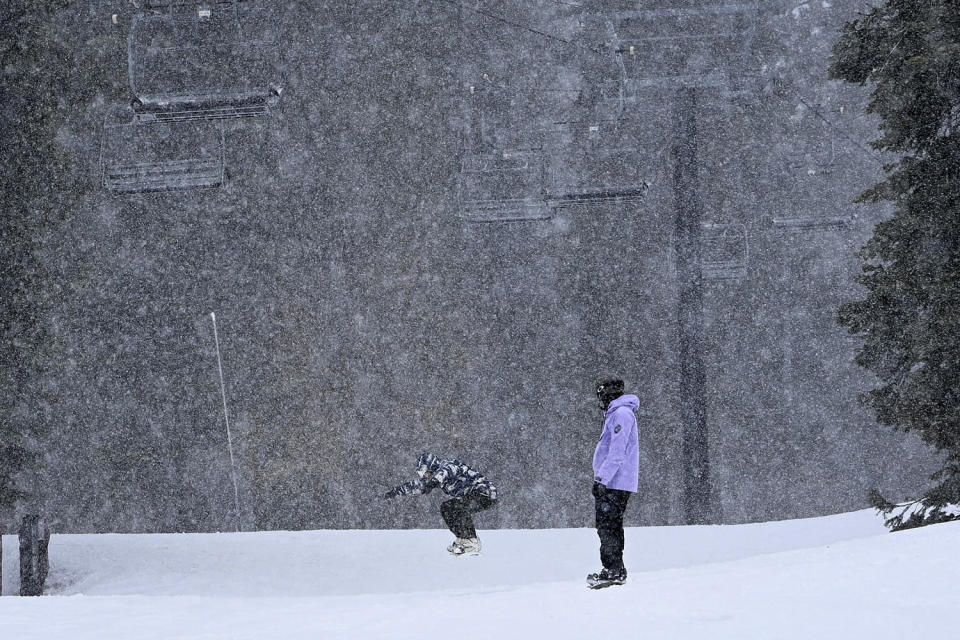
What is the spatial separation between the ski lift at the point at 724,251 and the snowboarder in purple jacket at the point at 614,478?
8.11m

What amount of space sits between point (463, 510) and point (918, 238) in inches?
188

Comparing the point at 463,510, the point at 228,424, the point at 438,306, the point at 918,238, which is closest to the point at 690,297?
the point at 438,306

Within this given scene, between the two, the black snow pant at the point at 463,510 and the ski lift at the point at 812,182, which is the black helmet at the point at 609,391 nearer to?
the black snow pant at the point at 463,510

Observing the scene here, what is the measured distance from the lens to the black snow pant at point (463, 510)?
10.0m

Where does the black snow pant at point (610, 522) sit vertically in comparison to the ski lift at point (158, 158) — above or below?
below

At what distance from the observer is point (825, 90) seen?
18609 millimetres

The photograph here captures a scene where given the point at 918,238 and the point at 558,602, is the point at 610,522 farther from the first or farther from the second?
the point at 918,238

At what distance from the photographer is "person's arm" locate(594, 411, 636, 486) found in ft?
23.9

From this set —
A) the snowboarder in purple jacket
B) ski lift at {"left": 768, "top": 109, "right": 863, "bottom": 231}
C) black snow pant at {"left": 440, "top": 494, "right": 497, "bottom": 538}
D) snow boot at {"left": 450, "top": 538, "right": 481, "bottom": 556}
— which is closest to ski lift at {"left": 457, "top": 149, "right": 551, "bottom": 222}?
ski lift at {"left": 768, "top": 109, "right": 863, "bottom": 231}

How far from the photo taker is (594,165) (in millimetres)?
13484

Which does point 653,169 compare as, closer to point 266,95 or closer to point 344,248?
point 344,248

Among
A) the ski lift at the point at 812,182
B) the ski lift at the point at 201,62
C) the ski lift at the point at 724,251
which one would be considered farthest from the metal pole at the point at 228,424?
the ski lift at the point at 812,182

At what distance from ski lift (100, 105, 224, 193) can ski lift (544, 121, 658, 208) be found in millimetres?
4307

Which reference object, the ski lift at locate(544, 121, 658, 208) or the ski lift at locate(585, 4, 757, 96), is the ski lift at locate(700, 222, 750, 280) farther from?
the ski lift at locate(585, 4, 757, 96)
